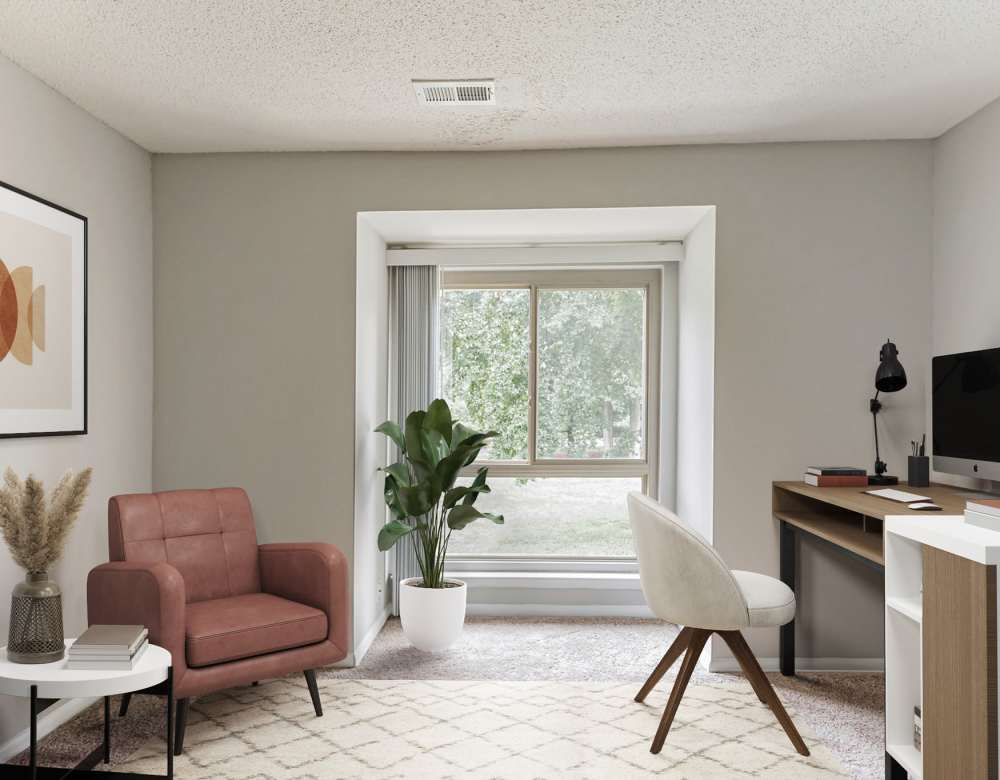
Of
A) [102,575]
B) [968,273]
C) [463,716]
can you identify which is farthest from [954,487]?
[102,575]

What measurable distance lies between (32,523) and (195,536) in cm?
91

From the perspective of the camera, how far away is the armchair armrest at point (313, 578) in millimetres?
3221

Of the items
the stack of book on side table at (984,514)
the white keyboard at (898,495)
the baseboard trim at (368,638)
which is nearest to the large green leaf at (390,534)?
the baseboard trim at (368,638)

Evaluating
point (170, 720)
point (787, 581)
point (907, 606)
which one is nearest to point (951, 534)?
point (907, 606)

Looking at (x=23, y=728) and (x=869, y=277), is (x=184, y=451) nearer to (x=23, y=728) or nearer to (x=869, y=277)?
(x=23, y=728)

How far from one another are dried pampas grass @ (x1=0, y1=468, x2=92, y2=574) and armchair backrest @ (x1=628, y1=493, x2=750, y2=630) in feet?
6.52

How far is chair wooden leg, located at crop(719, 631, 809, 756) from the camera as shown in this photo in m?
2.85

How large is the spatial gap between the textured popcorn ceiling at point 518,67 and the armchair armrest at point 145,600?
5.99 feet

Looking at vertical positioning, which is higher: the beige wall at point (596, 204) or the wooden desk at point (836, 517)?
the beige wall at point (596, 204)

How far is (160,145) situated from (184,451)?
4.78 feet

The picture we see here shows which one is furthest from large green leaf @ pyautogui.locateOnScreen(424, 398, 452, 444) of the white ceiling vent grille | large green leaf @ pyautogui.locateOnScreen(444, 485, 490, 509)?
the white ceiling vent grille

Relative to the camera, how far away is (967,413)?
312 centimetres

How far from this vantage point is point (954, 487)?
11.2ft

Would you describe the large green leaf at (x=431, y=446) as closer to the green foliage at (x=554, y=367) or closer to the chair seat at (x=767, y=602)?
the green foliage at (x=554, y=367)
